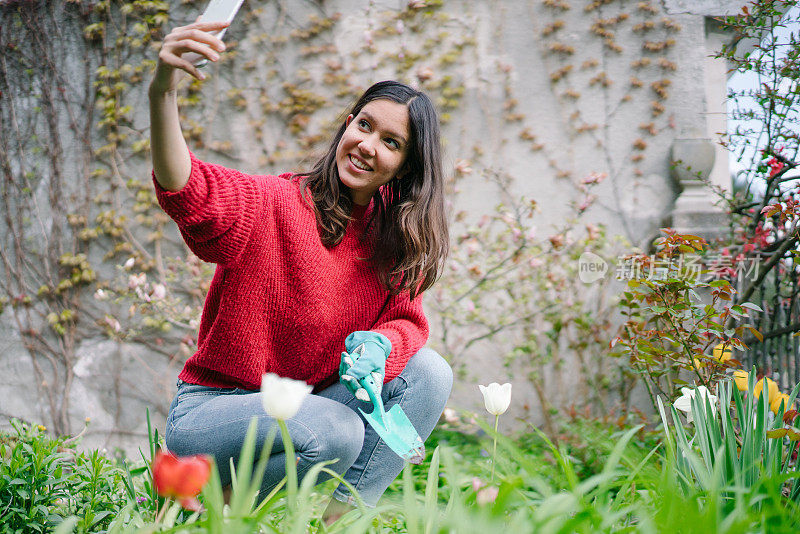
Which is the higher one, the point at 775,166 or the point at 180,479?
the point at 180,479

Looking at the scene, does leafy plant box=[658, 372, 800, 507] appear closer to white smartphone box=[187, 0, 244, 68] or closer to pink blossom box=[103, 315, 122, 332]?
white smartphone box=[187, 0, 244, 68]

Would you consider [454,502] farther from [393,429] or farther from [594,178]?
[594,178]

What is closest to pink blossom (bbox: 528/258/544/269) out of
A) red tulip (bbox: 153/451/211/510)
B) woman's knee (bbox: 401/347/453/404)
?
woman's knee (bbox: 401/347/453/404)

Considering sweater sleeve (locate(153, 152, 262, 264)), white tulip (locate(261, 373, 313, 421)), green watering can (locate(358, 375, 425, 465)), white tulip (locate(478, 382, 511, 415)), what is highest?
sweater sleeve (locate(153, 152, 262, 264))

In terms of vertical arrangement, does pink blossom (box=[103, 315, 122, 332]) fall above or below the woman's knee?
below

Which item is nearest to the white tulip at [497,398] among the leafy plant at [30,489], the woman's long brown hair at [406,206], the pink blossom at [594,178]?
the woman's long brown hair at [406,206]

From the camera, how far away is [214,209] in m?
1.18

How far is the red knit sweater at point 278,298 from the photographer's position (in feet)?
4.36

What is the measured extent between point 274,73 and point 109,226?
3.69ft

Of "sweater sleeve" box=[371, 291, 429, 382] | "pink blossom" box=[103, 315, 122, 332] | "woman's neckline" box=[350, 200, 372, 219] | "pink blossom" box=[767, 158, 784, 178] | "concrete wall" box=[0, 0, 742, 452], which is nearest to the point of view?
"sweater sleeve" box=[371, 291, 429, 382]

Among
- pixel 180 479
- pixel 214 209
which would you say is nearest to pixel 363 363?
pixel 214 209

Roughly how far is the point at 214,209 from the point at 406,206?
1.65ft

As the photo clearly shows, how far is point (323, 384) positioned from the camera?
4.93ft

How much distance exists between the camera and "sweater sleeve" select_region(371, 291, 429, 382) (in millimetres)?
1409
